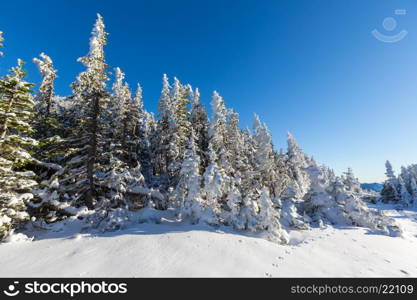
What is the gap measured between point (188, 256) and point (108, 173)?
11883mm

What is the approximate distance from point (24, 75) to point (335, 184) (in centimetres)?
2958

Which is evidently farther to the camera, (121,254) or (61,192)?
(61,192)

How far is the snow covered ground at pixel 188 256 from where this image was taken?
Result: 26.3 feet

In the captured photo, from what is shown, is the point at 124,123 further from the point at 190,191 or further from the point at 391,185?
the point at 391,185

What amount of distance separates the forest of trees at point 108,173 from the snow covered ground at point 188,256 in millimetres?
1959

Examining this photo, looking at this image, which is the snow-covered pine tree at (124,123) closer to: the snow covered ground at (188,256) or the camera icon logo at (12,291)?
the snow covered ground at (188,256)

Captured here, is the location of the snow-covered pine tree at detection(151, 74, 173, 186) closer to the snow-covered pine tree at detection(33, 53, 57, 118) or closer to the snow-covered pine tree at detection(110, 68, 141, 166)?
the snow-covered pine tree at detection(110, 68, 141, 166)

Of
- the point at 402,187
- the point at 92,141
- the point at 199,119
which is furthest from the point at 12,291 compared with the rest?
the point at 402,187

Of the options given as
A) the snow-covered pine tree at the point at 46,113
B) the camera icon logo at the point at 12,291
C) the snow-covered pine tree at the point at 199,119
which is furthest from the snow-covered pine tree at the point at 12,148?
the snow-covered pine tree at the point at 199,119

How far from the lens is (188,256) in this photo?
9.44m

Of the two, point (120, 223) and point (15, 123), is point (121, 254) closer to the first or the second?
point (120, 223)

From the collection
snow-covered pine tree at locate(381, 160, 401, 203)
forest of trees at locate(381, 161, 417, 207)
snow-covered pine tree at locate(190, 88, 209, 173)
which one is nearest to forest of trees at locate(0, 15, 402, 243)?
A: snow-covered pine tree at locate(190, 88, 209, 173)

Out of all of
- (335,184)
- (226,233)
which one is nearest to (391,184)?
(335,184)

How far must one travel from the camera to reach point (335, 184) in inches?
849
